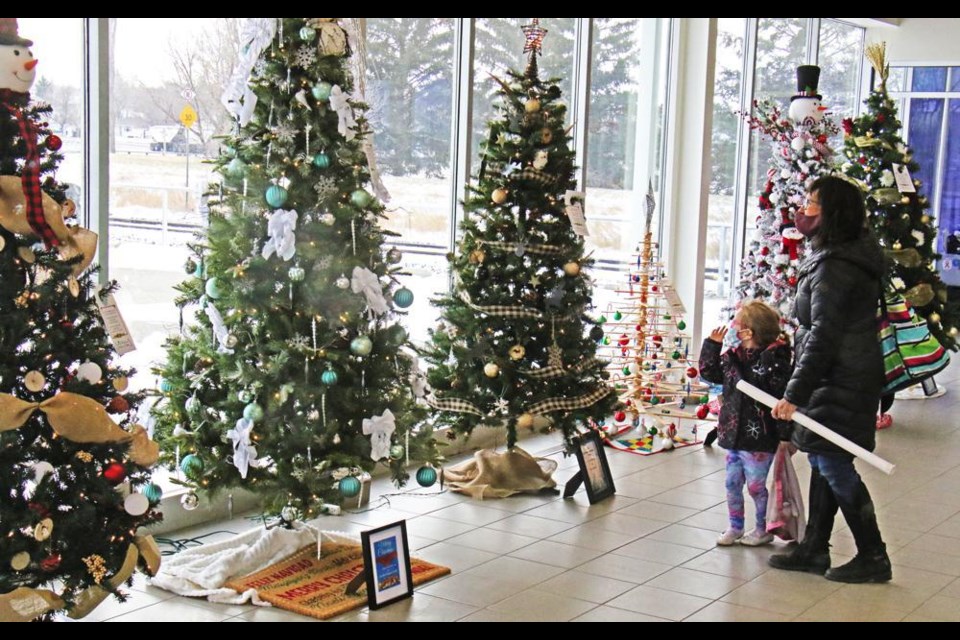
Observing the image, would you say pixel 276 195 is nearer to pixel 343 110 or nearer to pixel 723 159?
pixel 343 110

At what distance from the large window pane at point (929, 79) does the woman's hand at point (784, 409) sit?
11.7 m

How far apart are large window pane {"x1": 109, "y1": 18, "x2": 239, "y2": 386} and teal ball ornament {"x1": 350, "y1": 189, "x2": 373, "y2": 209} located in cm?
99

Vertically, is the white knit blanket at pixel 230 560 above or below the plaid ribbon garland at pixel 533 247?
below

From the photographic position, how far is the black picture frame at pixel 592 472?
623 cm

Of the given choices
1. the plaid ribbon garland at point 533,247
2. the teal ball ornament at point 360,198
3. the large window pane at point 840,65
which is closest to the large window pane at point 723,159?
the large window pane at point 840,65

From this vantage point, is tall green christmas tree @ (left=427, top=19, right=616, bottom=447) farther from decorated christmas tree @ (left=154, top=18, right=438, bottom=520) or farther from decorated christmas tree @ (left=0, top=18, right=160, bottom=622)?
decorated christmas tree @ (left=0, top=18, right=160, bottom=622)

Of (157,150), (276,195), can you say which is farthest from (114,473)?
(157,150)

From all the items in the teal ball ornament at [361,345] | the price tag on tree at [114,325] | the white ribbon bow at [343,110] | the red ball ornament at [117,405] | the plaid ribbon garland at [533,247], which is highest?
the white ribbon bow at [343,110]

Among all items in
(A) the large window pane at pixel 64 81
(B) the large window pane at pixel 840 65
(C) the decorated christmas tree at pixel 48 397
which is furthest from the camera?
(B) the large window pane at pixel 840 65

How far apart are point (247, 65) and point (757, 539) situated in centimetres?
307

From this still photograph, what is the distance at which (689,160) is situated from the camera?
31.8 ft

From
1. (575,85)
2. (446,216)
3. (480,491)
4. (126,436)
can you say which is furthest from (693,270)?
(126,436)

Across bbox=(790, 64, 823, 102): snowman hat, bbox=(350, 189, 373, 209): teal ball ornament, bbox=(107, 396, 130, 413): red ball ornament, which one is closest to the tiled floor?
bbox=(107, 396, 130, 413): red ball ornament

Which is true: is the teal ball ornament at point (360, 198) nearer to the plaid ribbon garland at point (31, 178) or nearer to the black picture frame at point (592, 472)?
the plaid ribbon garland at point (31, 178)
